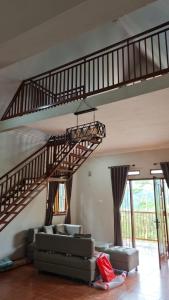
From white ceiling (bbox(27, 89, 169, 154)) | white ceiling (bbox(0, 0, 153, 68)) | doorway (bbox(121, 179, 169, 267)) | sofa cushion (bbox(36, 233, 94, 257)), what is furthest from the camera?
doorway (bbox(121, 179, 169, 267))

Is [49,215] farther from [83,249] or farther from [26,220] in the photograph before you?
[83,249]

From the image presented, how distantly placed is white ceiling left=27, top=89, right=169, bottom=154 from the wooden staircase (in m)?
0.47

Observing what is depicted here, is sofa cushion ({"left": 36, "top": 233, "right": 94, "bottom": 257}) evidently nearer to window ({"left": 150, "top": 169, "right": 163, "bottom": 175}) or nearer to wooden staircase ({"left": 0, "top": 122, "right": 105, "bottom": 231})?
wooden staircase ({"left": 0, "top": 122, "right": 105, "bottom": 231})

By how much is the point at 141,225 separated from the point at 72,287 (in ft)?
15.1

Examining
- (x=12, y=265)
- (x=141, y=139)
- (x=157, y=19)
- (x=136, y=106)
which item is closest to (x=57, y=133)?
(x=141, y=139)

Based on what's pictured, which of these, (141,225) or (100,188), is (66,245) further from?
(141,225)

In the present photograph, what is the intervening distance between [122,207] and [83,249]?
11.6 feet

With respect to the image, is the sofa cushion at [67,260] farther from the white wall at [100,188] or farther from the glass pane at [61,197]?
the white wall at [100,188]

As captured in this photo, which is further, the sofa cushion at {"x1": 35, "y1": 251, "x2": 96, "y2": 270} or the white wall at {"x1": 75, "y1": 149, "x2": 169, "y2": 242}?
the white wall at {"x1": 75, "y1": 149, "x2": 169, "y2": 242}

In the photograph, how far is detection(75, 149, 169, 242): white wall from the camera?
7.62 metres

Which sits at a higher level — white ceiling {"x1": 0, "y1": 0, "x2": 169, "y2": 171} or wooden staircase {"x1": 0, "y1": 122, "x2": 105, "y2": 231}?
white ceiling {"x1": 0, "y1": 0, "x2": 169, "y2": 171}

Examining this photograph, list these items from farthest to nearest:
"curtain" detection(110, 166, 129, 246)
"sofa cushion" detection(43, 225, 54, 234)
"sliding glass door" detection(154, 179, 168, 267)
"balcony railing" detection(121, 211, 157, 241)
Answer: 1. "balcony railing" detection(121, 211, 157, 241)
2. "curtain" detection(110, 166, 129, 246)
3. "sofa cushion" detection(43, 225, 54, 234)
4. "sliding glass door" detection(154, 179, 168, 267)

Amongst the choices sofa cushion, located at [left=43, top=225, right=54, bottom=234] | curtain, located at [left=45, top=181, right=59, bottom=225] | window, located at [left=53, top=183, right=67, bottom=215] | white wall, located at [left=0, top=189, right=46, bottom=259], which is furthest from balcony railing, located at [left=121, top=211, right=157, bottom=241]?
white wall, located at [left=0, top=189, right=46, bottom=259]

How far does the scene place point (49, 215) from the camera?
281 inches
